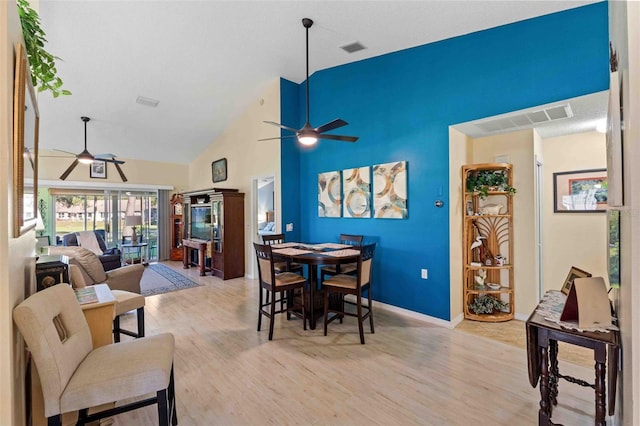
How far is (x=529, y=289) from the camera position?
3.44 m

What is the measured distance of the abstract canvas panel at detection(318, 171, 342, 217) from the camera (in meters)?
4.53

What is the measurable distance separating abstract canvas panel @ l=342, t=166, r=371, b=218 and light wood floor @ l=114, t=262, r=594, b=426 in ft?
5.08

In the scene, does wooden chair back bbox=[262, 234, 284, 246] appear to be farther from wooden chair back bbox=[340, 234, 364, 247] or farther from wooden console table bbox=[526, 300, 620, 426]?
wooden console table bbox=[526, 300, 620, 426]

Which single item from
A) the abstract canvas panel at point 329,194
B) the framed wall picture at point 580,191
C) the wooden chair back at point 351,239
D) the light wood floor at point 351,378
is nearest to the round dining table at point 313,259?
the light wood floor at point 351,378

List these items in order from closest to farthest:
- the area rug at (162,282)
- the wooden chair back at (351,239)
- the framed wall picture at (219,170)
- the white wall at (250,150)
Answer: the wooden chair back at (351,239)
the area rug at (162,282)
the white wall at (250,150)
the framed wall picture at (219,170)

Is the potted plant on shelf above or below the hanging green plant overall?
below

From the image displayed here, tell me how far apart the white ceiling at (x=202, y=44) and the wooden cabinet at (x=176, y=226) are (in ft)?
8.10

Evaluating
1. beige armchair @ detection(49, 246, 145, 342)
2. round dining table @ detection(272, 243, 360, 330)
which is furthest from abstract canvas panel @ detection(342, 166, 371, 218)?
beige armchair @ detection(49, 246, 145, 342)

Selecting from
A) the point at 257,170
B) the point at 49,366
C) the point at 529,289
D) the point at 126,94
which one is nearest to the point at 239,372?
the point at 49,366

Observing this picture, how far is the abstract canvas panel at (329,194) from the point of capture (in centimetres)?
453

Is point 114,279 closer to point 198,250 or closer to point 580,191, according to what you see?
point 198,250

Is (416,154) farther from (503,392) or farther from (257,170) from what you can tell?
(257,170)

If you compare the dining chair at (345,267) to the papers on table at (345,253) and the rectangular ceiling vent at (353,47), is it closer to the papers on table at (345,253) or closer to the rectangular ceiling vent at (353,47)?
the papers on table at (345,253)

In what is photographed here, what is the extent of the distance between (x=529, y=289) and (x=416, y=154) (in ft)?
6.90
